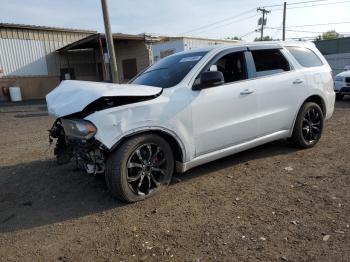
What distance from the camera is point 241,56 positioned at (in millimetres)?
5180

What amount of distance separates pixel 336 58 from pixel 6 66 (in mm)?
24633

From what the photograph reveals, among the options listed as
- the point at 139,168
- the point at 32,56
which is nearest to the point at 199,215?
the point at 139,168

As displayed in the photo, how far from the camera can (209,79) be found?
4.41 meters

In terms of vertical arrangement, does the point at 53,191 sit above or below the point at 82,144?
below

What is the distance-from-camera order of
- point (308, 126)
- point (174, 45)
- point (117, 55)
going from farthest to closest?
point (117, 55)
point (174, 45)
point (308, 126)

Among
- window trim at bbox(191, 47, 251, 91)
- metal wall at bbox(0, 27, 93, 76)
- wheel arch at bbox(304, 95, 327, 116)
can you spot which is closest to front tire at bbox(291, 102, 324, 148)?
wheel arch at bbox(304, 95, 327, 116)

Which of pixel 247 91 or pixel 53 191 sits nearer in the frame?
pixel 53 191

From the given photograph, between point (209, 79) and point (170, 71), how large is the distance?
81 cm

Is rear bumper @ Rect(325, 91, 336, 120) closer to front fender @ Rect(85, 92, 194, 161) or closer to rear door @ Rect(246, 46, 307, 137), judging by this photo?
rear door @ Rect(246, 46, 307, 137)

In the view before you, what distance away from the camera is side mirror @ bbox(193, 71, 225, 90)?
4410 mm

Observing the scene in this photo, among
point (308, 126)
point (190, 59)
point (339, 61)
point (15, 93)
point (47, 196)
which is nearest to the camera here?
point (47, 196)

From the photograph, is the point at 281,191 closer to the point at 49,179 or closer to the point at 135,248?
the point at 135,248

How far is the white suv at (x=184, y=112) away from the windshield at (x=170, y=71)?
0.02m

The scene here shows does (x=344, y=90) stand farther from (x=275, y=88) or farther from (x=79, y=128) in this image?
(x=79, y=128)
